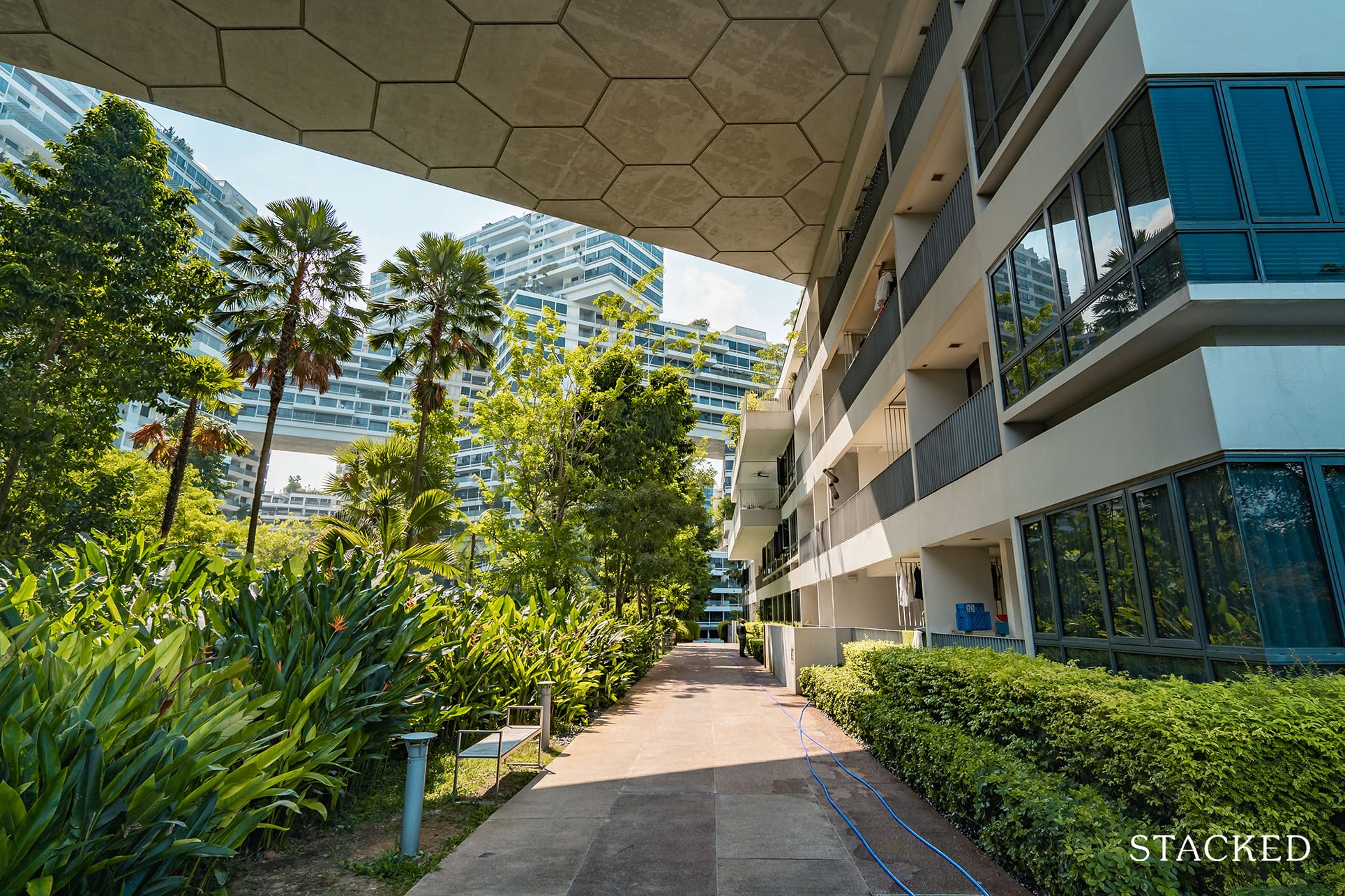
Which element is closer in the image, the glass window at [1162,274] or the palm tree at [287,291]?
the glass window at [1162,274]

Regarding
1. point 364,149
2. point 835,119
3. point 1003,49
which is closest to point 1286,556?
point 1003,49

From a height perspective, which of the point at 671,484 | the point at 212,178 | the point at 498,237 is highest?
the point at 498,237

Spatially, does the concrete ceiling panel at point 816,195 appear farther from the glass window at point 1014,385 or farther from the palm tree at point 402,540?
the palm tree at point 402,540

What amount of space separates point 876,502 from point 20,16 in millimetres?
15411

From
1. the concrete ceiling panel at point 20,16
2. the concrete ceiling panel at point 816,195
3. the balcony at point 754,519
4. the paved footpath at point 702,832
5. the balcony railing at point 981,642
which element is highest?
the concrete ceiling panel at point 816,195

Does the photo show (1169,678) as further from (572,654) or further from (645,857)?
(572,654)

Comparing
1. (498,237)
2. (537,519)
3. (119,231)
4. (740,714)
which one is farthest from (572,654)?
(498,237)

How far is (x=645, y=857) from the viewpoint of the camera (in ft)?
14.5

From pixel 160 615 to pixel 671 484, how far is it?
759 inches

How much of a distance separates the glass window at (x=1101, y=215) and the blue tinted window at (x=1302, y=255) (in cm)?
90

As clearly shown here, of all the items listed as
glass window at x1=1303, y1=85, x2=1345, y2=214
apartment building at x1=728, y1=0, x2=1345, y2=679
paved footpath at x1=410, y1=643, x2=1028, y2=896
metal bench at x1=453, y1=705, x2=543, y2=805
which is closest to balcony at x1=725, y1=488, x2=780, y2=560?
apartment building at x1=728, y1=0, x2=1345, y2=679

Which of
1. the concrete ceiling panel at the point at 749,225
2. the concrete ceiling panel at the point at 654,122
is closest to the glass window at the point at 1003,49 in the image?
the concrete ceiling panel at the point at 654,122

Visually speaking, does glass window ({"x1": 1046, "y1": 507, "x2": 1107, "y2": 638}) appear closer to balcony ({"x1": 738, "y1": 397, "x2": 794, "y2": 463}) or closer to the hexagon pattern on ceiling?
the hexagon pattern on ceiling

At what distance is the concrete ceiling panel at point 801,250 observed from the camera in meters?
16.3
